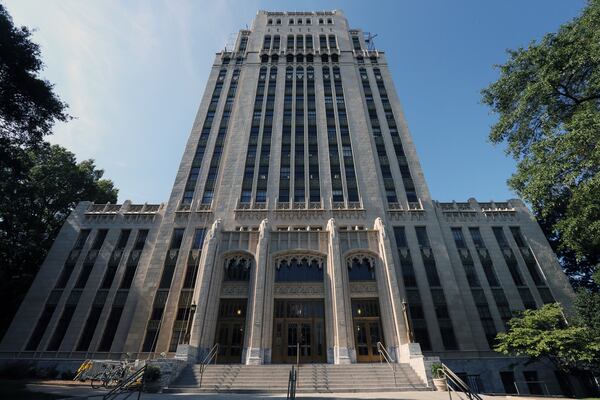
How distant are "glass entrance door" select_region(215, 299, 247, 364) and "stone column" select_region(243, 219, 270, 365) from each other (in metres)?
1.08

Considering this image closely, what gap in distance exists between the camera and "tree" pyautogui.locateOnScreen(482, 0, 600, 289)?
16.9 metres

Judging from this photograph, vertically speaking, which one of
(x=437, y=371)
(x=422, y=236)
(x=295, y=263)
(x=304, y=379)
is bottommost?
(x=304, y=379)

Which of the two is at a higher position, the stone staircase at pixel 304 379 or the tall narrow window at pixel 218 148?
the tall narrow window at pixel 218 148

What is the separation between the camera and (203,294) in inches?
933

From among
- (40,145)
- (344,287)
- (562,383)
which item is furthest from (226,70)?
(562,383)

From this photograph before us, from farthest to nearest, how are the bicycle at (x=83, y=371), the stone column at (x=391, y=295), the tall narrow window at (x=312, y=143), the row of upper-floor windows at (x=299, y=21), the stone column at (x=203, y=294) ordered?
the row of upper-floor windows at (x=299, y=21), the tall narrow window at (x=312, y=143), the stone column at (x=391, y=295), the stone column at (x=203, y=294), the bicycle at (x=83, y=371)

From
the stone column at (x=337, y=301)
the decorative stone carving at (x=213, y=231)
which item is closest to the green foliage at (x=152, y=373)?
the decorative stone carving at (x=213, y=231)

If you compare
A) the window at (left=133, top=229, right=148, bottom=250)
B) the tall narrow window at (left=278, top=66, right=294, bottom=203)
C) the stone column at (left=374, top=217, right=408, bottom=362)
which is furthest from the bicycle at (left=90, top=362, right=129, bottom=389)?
the tall narrow window at (left=278, top=66, right=294, bottom=203)

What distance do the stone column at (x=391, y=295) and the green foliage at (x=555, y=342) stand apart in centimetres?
651

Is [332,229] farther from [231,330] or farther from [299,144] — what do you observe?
[299,144]

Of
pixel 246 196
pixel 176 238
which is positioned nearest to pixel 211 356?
pixel 176 238

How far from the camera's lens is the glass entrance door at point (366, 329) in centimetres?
2336

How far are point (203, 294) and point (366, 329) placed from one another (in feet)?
44.9

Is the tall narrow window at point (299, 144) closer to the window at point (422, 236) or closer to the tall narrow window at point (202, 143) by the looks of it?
the tall narrow window at point (202, 143)
